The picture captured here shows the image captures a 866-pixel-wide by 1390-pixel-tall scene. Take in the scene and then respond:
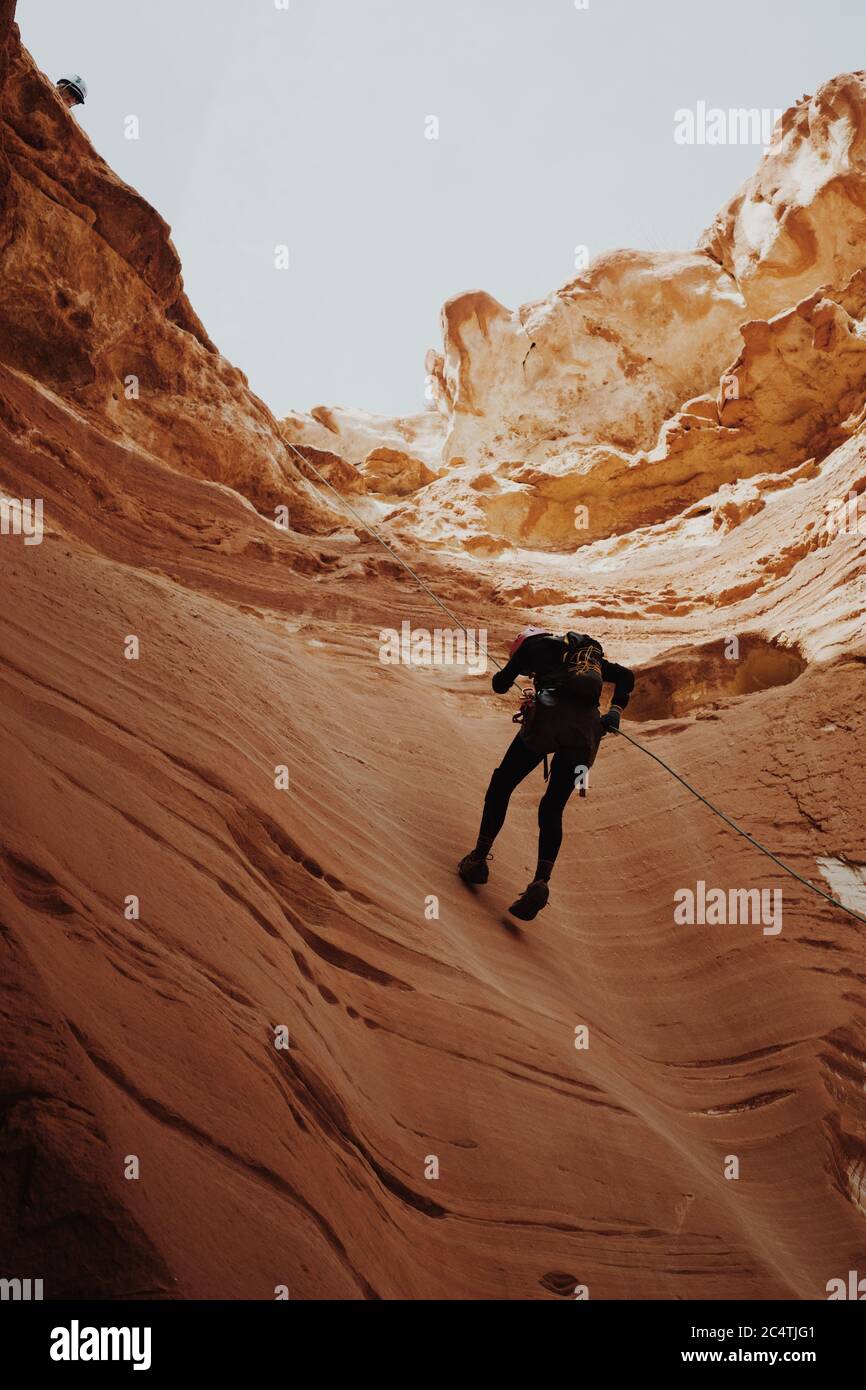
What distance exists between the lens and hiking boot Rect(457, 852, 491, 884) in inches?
249

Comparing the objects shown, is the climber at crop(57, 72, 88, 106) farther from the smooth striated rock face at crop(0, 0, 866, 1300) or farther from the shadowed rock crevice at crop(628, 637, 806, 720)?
the shadowed rock crevice at crop(628, 637, 806, 720)

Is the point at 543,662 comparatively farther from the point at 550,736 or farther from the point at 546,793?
the point at 546,793

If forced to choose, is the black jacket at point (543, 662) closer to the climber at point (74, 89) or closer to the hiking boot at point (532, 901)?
the hiking boot at point (532, 901)

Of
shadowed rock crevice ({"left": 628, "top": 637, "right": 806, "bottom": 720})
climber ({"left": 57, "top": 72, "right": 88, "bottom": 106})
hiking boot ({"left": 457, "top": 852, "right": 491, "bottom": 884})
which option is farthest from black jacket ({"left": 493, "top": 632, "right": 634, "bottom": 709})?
climber ({"left": 57, "top": 72, "right": 88, "bottom": 106})

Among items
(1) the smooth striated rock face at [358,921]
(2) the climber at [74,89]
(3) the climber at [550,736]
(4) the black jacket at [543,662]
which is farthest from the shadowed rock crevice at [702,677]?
(2) the climber at [74,89]

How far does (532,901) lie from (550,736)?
1.10 meters

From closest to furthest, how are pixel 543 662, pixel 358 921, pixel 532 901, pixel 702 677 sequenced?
pixel 358 921 < pixel 532 901 < pixel 543 662 < pixel 702 677

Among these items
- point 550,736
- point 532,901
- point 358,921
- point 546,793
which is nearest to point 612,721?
point 550,736

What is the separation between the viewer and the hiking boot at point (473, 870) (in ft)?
20.7

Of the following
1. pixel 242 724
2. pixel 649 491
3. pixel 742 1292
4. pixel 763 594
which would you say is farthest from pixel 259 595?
pixel 649 491

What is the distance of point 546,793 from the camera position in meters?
6.04

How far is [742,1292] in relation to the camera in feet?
13.1
